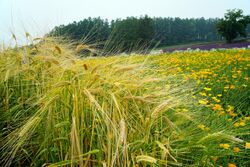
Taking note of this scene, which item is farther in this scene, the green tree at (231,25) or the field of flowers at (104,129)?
the green tree at (231,25)

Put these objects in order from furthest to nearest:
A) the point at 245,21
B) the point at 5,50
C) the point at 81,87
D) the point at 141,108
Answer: the point at 245,21 < the point at 5,50 < the point at 141,108 < the point at 81,87

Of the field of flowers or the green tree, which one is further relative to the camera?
the green tree

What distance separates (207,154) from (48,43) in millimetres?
1408

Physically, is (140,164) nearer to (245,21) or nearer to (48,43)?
(48,43)

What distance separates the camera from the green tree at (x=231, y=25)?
81.8 ft

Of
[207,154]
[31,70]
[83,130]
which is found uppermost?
[31,70]

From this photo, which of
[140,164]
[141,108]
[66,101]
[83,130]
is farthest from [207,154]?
[66,101]

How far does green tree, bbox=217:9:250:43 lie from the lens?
24.9m

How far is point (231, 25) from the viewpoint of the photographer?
2505 cm

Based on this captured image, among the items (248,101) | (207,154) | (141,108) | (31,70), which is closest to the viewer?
(207,154)

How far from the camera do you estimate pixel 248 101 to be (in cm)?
319

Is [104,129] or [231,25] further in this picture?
[231,25]

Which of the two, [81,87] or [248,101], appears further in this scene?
[248,101]

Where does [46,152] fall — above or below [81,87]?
below
